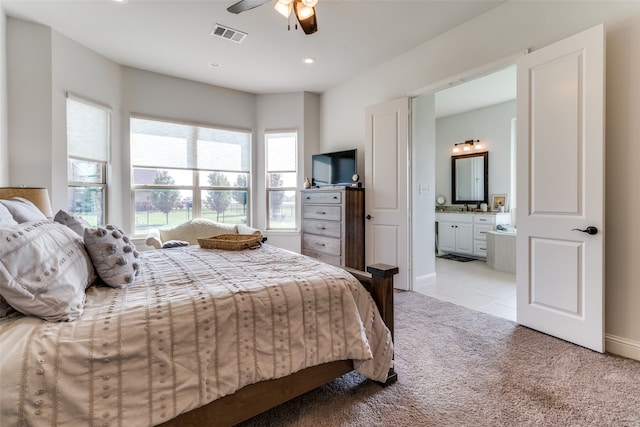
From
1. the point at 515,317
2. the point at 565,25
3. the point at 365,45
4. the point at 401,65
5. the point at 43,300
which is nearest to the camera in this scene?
the point at 43,300

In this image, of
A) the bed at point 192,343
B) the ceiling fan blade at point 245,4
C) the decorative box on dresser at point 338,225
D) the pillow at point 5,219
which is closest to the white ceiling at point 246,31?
the ceiling fan blade at point 245,4

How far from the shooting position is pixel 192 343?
116 cm

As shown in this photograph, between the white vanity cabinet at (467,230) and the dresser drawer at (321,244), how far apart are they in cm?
293

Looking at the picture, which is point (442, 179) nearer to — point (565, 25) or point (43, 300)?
point (565, 25)

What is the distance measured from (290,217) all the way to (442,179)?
144 inches

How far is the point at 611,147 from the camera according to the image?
7.17ft

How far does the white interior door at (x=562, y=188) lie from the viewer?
2.11 meters

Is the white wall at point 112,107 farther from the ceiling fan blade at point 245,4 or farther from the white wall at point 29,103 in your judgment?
the ceiling fan blade at point 245,4

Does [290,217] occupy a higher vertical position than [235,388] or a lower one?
higher

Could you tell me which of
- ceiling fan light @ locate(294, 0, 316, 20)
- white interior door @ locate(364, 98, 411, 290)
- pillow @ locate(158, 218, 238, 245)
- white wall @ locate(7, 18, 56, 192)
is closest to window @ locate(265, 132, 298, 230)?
pillow @ locate(158, 218, 238, 245)

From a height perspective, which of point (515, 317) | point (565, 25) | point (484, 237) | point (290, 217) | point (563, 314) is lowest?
point (515, 317)

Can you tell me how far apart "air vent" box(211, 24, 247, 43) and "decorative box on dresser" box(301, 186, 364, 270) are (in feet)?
6.65

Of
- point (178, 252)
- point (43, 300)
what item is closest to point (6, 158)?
point (178, 252)

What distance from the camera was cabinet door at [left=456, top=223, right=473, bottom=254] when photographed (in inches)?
217
